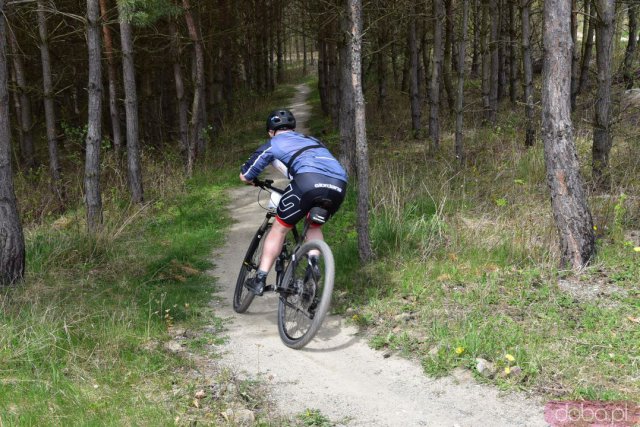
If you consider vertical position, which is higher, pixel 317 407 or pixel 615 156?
pixel 615 156

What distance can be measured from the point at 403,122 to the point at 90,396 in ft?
57.6

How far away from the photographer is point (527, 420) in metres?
4.12

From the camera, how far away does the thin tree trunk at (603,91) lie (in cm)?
859

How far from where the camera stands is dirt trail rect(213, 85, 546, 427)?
4.30 meters

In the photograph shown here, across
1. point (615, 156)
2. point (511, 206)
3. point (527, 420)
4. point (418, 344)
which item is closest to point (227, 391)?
point (418, 344)

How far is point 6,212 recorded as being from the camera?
6734mm

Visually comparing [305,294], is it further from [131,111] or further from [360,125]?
[131,111]

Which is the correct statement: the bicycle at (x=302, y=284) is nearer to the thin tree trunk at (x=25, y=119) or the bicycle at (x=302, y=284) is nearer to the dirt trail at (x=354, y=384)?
the dirt trail at (x=354, y=384)

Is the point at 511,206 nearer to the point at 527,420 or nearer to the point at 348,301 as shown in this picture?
Answer: the point at 348,301

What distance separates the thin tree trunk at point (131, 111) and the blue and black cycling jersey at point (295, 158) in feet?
23.6

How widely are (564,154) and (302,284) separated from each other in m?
3.38

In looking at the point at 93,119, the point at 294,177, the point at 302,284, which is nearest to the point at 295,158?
the point at 294,177

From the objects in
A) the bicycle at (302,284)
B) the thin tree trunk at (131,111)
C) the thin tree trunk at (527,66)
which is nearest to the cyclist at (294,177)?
the bicycle at (302,284)

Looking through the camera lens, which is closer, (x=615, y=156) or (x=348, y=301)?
(x=348, y=301)
